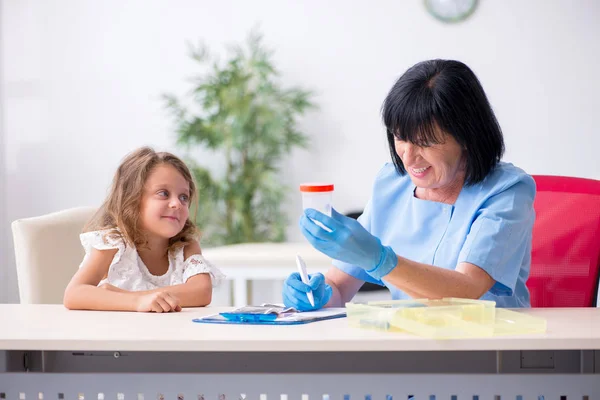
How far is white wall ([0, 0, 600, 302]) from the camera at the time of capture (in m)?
4.18

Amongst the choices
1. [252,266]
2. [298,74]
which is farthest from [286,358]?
[298,74]

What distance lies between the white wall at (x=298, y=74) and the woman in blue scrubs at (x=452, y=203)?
2.62 meters

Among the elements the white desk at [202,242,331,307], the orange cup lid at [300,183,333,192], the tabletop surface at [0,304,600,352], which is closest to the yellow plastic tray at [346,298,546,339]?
the tabletop surface at [0,304,600,352]

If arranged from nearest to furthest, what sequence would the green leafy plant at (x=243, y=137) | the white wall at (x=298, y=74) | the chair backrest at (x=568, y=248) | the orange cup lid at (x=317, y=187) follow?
the orange cup lid at (x=317, y=187) < the chair backrest at (x=568, y=248) < the green leafy plant at (x=243, y=137) < the white wall at (x=298, y=74)

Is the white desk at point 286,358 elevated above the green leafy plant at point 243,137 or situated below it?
below

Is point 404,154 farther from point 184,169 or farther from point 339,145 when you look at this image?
point 339,145

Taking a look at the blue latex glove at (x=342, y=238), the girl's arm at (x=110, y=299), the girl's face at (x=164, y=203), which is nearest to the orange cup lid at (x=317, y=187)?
the blue latex glove at (x=342, y=238)

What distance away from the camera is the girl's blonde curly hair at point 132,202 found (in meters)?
1.86

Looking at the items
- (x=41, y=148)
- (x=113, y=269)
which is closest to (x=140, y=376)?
(x=113, y=269)

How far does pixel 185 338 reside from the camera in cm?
114

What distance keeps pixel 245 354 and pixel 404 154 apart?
0.56 meters

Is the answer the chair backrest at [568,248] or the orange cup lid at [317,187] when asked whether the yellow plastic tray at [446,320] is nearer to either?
the orange cup lid at [317,187]

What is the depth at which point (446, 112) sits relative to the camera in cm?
150

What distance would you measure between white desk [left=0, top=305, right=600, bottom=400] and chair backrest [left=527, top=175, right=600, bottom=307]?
322mm
